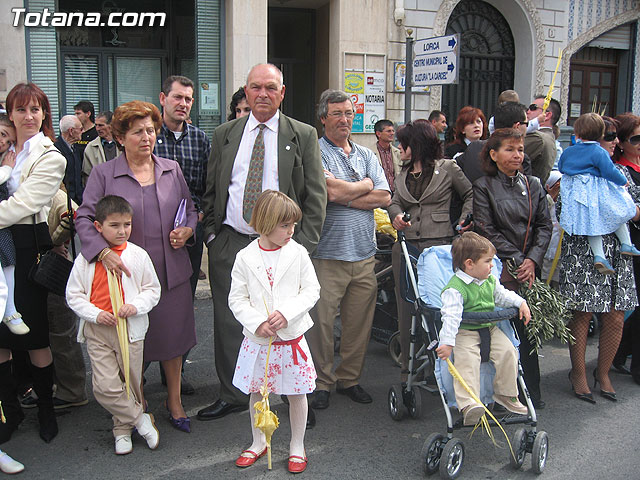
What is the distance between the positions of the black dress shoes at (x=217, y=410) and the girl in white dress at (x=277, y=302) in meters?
0.70

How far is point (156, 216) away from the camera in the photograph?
13.2 feet

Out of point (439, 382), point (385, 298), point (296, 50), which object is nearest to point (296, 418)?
point (439, 382)

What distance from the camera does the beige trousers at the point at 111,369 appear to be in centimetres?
379

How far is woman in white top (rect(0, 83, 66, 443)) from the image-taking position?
3902mm

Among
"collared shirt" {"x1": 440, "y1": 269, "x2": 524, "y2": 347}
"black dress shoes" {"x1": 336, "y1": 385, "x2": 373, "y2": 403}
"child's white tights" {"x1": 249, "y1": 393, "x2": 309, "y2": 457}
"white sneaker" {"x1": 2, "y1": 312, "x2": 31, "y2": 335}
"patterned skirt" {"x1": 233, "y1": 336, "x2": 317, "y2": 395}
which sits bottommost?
"black dress shoes" {"x1": 336, "y1": 385, "x2": 373, "y2": 403}

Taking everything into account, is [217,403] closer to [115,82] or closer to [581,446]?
[581,446]

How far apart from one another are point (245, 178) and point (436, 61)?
14.7 feet

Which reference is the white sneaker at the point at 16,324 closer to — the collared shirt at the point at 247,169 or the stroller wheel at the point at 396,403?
the collared shirt at the point at 247,169

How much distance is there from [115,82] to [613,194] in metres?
9.06

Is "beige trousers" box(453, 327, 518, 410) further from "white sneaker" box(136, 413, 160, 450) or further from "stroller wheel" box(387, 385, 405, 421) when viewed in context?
"white sneaker" box(136, 413, 160, 450)

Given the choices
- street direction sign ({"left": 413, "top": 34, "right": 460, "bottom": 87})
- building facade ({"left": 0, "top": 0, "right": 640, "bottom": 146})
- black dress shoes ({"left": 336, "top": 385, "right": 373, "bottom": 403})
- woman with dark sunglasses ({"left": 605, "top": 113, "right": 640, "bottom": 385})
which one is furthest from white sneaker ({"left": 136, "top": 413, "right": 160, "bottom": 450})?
building facade ({"left": 0, "top": 0, "right": 640, "bottom": 146})

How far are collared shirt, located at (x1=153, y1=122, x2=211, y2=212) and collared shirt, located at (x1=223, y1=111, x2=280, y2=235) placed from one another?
55 centimetres

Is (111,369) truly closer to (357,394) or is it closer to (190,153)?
(190,153)

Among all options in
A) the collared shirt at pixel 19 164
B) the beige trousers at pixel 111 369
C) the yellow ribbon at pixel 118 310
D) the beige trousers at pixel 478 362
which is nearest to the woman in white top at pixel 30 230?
the collared shirt at pixel 19 164
